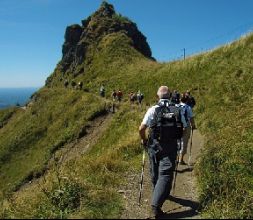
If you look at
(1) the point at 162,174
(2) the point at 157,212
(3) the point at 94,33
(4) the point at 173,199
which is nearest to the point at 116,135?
(4) the point at 173,199

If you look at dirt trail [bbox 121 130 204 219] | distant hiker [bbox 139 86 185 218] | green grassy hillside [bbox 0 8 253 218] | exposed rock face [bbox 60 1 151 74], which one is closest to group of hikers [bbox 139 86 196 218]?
distant hiker [bbox 139 86 185 218]

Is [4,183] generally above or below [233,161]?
below

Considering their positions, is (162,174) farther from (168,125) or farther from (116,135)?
(116,135)

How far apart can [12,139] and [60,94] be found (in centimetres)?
1384

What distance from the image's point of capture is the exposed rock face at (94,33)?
91688 mm

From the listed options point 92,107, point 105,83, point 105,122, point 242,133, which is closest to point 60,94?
point 105,83

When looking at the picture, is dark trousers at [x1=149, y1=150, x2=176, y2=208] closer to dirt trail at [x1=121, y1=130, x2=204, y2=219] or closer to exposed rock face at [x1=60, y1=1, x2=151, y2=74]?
dirt trail at [x1=121, y1=130, x2=204, y2=219]

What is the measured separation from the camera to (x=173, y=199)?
444 inches

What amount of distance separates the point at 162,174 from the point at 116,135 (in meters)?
25.6

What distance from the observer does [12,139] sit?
56781mm

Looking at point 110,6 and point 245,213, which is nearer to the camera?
point 245,213

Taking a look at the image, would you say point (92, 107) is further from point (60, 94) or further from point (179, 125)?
point (179, 125)

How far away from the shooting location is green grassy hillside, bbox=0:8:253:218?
33.3 feet

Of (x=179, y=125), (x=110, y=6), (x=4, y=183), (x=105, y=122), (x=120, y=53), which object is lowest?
(x=4, y=183)
